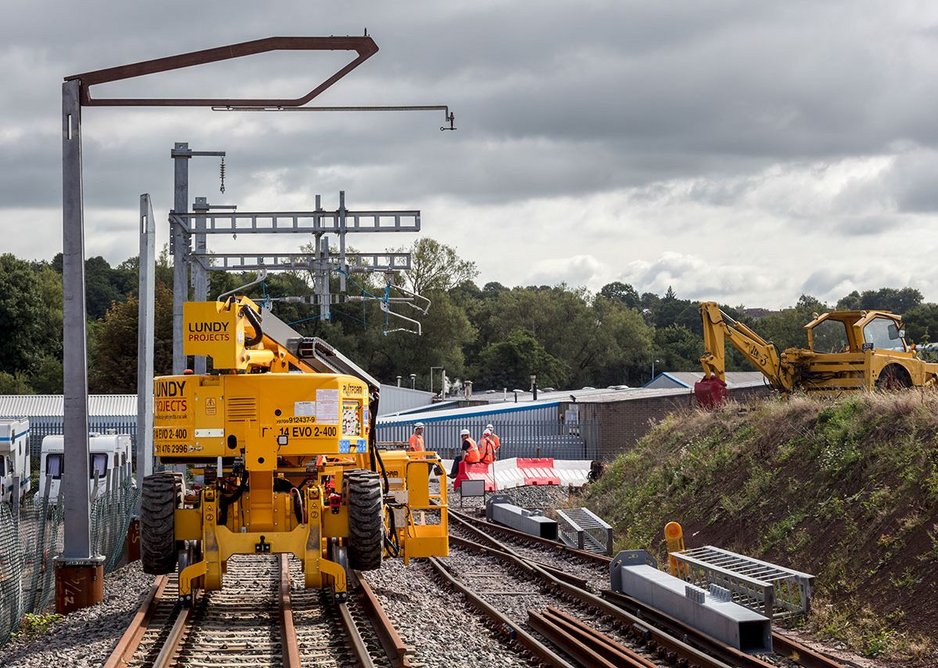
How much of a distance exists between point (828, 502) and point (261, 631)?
28.8 ft

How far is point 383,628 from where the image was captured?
1302cm

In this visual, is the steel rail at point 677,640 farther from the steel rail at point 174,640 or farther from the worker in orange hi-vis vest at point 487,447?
the worker in orange hi-vis vest at point 487,447

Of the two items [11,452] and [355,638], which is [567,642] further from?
[11,452]

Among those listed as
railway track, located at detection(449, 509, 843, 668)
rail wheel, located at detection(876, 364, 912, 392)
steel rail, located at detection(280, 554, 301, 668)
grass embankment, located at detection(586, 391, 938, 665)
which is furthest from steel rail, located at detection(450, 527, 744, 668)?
rail wheel, located at detection(876, 364, 912, 392)

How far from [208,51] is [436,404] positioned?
58.1 meters

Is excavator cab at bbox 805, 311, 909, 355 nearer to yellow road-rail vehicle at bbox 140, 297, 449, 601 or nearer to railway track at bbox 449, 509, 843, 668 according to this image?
railway track at bbox 449, 509, 843, 668

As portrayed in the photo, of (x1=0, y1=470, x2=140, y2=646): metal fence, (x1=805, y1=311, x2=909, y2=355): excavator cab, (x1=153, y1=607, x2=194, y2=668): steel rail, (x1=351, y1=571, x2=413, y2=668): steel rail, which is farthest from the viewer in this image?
(x1=805, y1=311, x2=909, y2=355): excavator cab

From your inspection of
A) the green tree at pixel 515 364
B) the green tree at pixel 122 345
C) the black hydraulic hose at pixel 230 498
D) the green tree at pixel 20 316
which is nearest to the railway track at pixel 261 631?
the black hydraulic hose at pixel 230 498

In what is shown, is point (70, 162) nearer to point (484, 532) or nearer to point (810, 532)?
point (810, 532)

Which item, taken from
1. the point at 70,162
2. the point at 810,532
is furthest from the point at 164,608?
the point at 810,532

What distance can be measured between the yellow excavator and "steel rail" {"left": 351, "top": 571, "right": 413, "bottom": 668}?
18055 millimetres

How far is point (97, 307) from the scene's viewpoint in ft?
433

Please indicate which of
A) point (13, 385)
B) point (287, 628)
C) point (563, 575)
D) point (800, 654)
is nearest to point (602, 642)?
point (800, 654)

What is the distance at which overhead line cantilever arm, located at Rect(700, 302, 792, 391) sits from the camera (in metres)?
34.8
